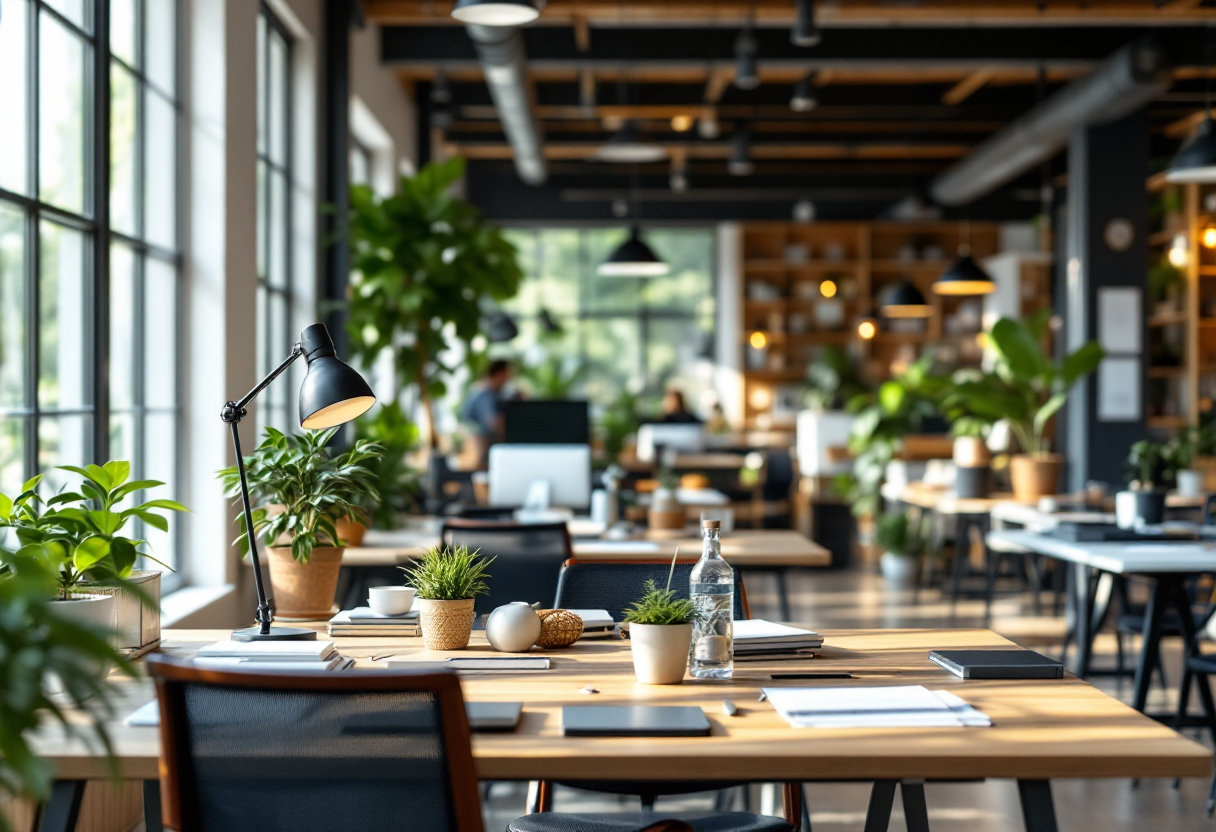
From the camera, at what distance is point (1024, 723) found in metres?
1.67

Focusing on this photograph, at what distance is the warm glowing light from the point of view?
10.6 meters

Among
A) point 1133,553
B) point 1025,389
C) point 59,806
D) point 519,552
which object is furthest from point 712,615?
point 1025,389

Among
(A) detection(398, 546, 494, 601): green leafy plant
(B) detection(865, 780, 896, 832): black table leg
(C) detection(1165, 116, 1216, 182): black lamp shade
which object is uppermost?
(C) detection(1165, 116, 1216, 182): black lamp shade

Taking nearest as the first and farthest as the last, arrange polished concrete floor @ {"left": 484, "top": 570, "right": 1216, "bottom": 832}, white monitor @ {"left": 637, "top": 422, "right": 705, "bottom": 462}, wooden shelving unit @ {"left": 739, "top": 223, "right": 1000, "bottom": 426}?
polished concrete floor @ {"left": 484, "top": 570, "right": 1216, "bottom": 832}, white monitor @ {"left": 637, "top": 422, "right": 705, "bottom": 462}, wooden shelving unit @ {"left": 739, "top": 223, "right": 1000, "bottom": 426}

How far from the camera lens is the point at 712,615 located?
2.00 metres

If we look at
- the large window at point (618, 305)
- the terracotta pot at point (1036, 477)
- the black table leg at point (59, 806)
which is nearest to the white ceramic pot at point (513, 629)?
the black table leg at point (59, 806)

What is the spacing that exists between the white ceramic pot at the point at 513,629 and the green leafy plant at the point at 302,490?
0.57 meters

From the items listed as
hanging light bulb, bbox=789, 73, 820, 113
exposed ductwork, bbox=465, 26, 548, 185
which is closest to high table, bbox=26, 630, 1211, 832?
exposed ductwork, bbox=465, 26, 548, 185

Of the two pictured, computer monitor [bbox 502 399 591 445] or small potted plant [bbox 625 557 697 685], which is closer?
small potted plant [bbox 625 557 697 685]

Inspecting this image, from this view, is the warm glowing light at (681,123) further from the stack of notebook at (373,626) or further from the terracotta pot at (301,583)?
the stack of notebook at (373,626)

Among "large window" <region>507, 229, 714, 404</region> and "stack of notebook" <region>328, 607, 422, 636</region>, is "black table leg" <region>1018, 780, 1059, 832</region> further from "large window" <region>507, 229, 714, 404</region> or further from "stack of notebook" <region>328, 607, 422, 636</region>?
"large window" <region>507, 229, 714, 404</region>

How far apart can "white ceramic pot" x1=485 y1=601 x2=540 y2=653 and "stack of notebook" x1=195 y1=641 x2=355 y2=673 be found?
28 centimetres

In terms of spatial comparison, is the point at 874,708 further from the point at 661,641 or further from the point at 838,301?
the point at 838,301

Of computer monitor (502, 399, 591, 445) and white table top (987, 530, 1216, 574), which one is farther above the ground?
computer monitor (502, 399, 591, 445)
